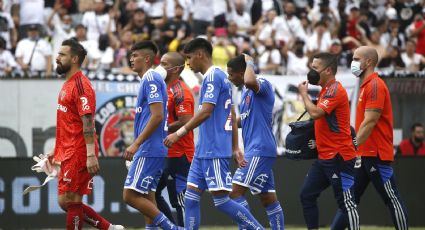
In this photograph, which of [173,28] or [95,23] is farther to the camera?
[95,23]

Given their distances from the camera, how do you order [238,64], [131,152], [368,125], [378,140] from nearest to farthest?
[131,152] → [238,64] → [368,125] → [378,140]

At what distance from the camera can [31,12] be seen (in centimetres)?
2234

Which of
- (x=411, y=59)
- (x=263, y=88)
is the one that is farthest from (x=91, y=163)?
→ (x=411, y=59)

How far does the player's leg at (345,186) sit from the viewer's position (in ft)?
40.4

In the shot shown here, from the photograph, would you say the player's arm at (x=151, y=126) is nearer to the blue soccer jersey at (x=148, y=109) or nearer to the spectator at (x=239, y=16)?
the blue soccer jersey at (x=148, y=109)

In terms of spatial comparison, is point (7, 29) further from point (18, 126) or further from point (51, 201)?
point (51, 201)

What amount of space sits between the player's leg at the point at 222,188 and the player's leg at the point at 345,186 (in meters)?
1.36

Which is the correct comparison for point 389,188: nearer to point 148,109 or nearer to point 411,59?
point 148,109

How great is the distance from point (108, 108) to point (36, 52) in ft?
10.9

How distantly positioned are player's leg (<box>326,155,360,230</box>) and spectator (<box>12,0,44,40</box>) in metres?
11.2

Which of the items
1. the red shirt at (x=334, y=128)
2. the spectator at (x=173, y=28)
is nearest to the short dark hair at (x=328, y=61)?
the red shirt at (x=334, y=128)

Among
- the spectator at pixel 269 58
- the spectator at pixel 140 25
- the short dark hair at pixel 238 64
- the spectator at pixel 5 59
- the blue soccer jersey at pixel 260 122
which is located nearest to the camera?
the short dark hair at pixel 238 64

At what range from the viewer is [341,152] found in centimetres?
1245

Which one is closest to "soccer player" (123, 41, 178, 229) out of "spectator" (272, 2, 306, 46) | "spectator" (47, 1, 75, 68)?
"spectator" (47, 1, 75, 68)
